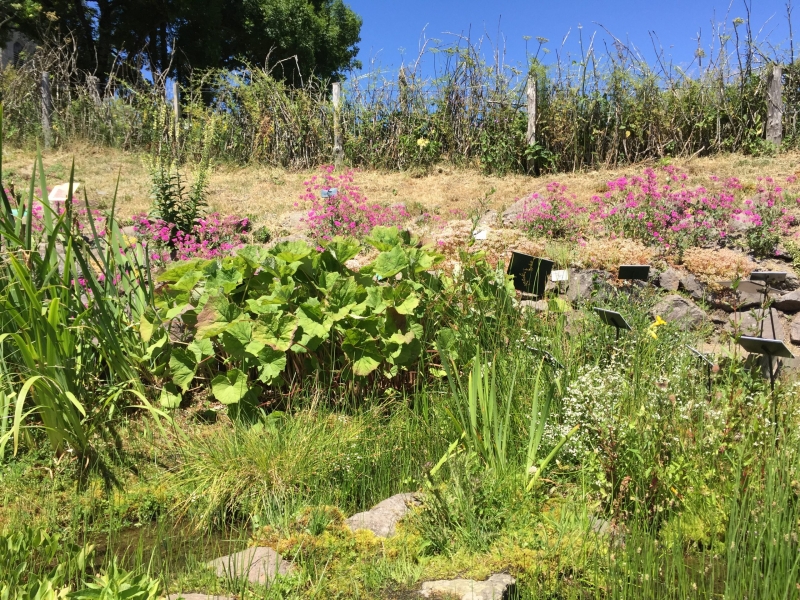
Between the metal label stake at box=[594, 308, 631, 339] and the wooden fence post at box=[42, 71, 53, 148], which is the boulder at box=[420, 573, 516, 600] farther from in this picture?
the wooden fence post at box=[42, 71, 53, 148]

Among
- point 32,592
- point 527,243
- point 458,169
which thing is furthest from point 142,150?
point 32,592

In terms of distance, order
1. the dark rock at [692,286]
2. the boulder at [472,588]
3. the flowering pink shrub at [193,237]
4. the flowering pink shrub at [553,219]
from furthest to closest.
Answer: the flowering pink shrub at [553,219] < the flowering pink shrub at [193,237] < the dark rock at [692,286] < the boulder at [472,588]

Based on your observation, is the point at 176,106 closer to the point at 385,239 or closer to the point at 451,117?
the point at 451,117

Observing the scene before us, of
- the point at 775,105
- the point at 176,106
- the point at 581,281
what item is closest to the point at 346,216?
the point at 581,281

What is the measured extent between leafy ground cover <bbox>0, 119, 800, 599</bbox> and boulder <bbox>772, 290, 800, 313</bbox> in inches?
64.8

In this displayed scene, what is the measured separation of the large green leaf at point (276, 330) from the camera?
3031 millimetres

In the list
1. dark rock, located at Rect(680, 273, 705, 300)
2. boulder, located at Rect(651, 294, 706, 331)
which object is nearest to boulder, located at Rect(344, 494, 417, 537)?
boulder, located at Rect(651, 294, 706, 331)

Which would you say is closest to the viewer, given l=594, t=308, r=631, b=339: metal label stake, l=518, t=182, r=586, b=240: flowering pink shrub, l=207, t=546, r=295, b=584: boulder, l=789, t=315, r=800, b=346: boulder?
l=207, t=546, r=295, b=584: boulder

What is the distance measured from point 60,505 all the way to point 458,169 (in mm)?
7928

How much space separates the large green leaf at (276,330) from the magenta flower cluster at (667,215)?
3.51 metres

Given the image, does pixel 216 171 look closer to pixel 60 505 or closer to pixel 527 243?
pixel 527 243

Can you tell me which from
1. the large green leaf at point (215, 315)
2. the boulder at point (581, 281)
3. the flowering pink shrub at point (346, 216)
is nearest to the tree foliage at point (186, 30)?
the flowering pink shrub at point (346, 216)

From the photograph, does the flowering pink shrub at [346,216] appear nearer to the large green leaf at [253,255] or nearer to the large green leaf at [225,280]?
the large green leaf at [253,255]

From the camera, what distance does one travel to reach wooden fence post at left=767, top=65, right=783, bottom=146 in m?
8.77
